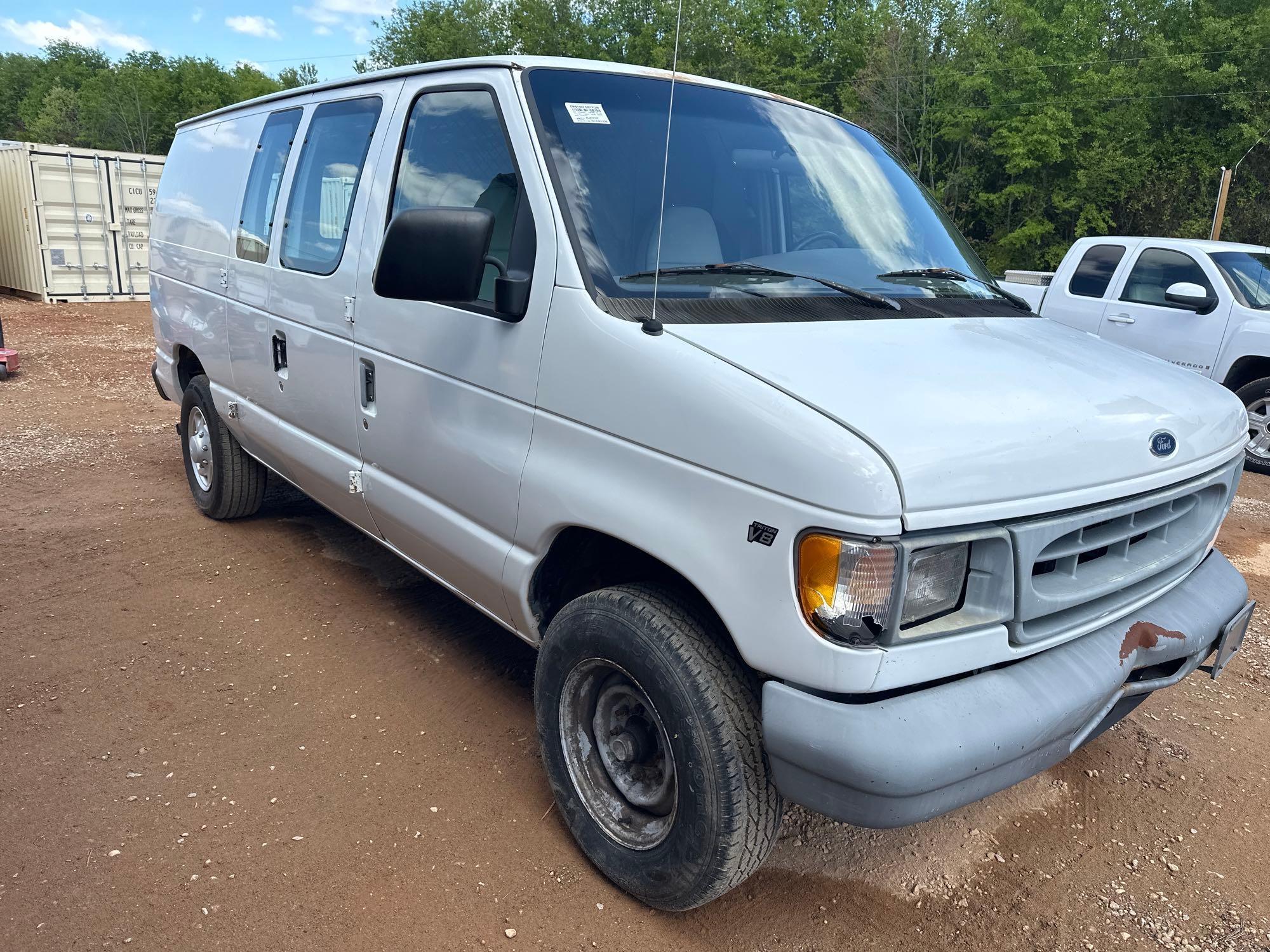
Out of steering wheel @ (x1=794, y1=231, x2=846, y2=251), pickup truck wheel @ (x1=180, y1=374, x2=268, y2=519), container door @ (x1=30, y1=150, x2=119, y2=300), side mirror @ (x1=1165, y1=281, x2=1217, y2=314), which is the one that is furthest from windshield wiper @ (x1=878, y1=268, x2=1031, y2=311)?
container door @ (x1=30, y1=150, x2=119, y2=300)

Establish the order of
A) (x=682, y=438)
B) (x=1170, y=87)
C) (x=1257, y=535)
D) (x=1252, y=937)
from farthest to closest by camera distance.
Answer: (x=1170, y=87), (x=1257, y=535), (x=1252, y=937), (x=682, y=438)

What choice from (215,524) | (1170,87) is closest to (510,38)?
(1170,87)

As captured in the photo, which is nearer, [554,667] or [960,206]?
[554,667]

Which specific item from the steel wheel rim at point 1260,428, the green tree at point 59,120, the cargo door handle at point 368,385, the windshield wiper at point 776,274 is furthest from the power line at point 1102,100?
the green tree at point 59,120

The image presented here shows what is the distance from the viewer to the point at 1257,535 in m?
6.33

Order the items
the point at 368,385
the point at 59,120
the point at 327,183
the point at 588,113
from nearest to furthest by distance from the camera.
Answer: the point at 588,113, the point at 368,385, the point at 327,183, the point at 59,120

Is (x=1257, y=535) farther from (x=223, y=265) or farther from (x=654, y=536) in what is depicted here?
(x=223, y=265)

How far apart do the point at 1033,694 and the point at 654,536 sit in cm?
95

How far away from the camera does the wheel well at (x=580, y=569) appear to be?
9.01 ft

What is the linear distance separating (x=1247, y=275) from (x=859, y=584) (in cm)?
857

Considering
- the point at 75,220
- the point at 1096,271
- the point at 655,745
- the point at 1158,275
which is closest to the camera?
the point at 655,745

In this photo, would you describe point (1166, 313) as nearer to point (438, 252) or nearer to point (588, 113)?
point (588, 113)

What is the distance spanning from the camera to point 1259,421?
8.27 meters

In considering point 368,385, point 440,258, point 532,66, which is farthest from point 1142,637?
point 368,385
